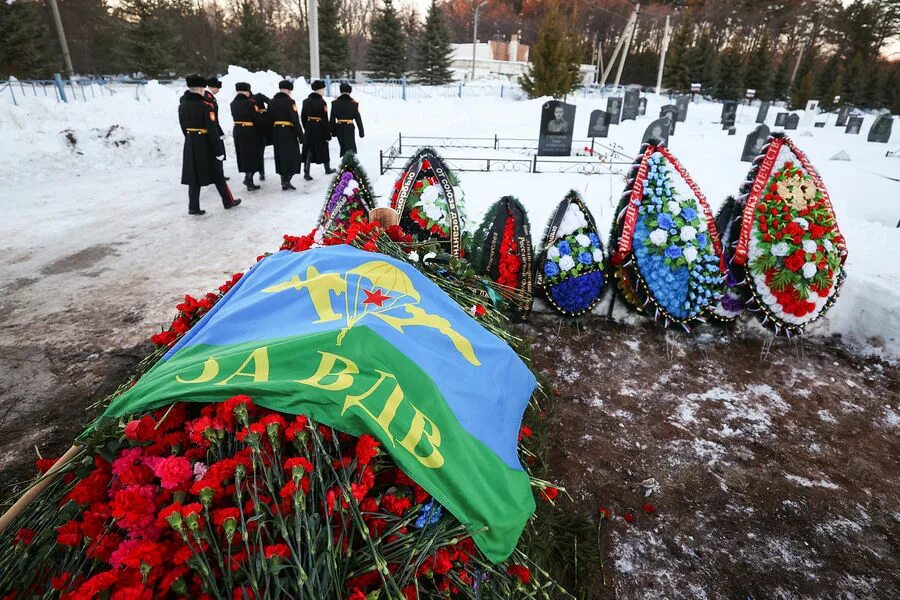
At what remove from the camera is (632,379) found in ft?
11.2

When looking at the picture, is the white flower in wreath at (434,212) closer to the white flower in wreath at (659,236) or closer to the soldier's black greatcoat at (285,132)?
the white flower in wreath at (659,236)

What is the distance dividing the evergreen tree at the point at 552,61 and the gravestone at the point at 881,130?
12.4 meters

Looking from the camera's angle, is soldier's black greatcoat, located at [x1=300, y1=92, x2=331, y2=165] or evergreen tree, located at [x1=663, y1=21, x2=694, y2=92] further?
evergreen tree, located at [x1=663, y1=21, x2=694, y2=92]

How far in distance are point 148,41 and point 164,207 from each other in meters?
21.6

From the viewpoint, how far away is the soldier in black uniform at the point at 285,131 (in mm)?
7941

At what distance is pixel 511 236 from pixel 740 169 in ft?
31.5

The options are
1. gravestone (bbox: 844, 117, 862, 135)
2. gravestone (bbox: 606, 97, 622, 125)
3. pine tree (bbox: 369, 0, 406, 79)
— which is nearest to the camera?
gravestone (bbox: 844, 117, 862, 135)

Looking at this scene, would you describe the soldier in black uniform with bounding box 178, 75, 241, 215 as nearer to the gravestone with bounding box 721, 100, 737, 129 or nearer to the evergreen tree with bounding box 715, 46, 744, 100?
the gravestone with bounding box 721, 100, 737, 129

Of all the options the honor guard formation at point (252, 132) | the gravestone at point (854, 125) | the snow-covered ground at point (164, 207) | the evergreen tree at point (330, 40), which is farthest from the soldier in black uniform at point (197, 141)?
the gravestone at point (854, 125)

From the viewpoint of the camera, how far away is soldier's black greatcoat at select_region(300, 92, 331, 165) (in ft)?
27.7

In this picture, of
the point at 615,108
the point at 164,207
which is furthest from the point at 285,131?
the point at 615,108

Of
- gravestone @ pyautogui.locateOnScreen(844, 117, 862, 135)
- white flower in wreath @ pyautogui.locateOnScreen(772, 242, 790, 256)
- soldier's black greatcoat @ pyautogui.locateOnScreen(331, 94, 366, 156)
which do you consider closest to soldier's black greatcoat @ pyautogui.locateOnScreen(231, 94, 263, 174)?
soldier's black greatcoat @ pyautogui.locateOnScreen(331, 94, 366, 156)

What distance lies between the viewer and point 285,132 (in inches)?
312

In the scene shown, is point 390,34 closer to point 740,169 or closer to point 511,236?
point 740,169
